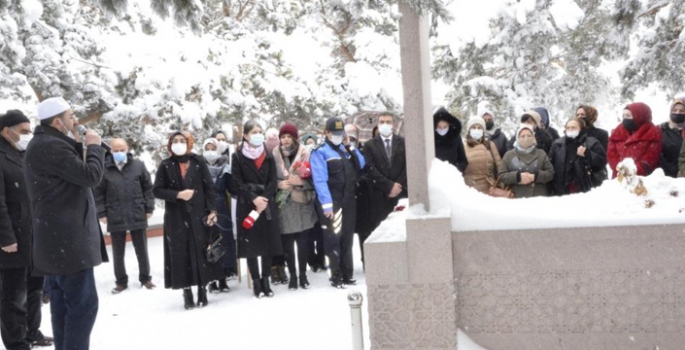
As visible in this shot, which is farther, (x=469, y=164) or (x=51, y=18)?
(x=51, y=18)

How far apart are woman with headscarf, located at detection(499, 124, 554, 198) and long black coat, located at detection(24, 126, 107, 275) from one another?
15.3 feet

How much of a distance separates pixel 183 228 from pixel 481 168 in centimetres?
357

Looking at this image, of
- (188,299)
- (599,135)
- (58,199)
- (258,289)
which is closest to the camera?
(58,199)

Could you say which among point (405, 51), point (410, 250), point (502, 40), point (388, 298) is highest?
point (502, 40)

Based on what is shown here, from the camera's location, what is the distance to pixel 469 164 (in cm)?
777

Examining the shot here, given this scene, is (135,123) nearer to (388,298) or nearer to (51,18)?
(51,18)

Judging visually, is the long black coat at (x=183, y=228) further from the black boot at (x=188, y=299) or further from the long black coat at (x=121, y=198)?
the long black coat at (x=121, y=198)

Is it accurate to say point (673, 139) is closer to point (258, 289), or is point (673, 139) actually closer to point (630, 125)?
point (630, 125)

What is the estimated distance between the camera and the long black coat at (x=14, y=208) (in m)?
5.64

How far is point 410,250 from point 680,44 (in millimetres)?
7862

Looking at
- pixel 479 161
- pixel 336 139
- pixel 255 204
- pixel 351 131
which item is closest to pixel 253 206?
pixel 255 204

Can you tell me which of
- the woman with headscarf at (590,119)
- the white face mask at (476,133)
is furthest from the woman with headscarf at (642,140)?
the white face mask at (476,133)

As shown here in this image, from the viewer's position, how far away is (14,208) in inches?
231

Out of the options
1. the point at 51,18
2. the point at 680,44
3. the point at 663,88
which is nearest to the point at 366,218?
the point at 680,44
